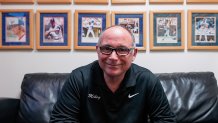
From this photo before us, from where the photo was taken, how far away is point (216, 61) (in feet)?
7.14

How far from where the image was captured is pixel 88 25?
2176mm

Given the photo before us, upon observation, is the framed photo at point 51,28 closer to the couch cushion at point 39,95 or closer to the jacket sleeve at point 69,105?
the couch cushion at point 39,95

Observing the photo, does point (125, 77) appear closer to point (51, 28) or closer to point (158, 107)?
point (158, 107)

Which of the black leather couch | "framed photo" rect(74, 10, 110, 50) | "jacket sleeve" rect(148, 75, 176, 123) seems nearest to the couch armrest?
the black leather couch

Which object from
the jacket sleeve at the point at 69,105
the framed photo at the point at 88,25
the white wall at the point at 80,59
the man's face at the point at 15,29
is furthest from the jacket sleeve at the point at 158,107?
the man's face at the point at 15,29

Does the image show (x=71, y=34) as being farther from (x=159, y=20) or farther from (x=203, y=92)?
(x=203, y=92)

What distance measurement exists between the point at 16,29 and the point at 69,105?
1079 millimetres

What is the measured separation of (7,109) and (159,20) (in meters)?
1.38

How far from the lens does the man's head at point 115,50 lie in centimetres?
139

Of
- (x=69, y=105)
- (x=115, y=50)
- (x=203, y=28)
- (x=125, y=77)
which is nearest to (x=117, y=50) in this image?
(x=115, y=50)

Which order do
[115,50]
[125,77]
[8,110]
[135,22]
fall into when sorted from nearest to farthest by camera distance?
[115,50]
[125,77]
[8,110]
[135,22]

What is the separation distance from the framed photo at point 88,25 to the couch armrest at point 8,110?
663 mm

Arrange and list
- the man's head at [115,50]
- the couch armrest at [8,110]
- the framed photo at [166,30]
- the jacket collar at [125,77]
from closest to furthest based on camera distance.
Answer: the man's head at [115,50]
the jacket collar at [125,77]
the couch armrest at [8,110]
the framed photo at [166,30]

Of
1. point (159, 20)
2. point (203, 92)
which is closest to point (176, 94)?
point (203, 92)
